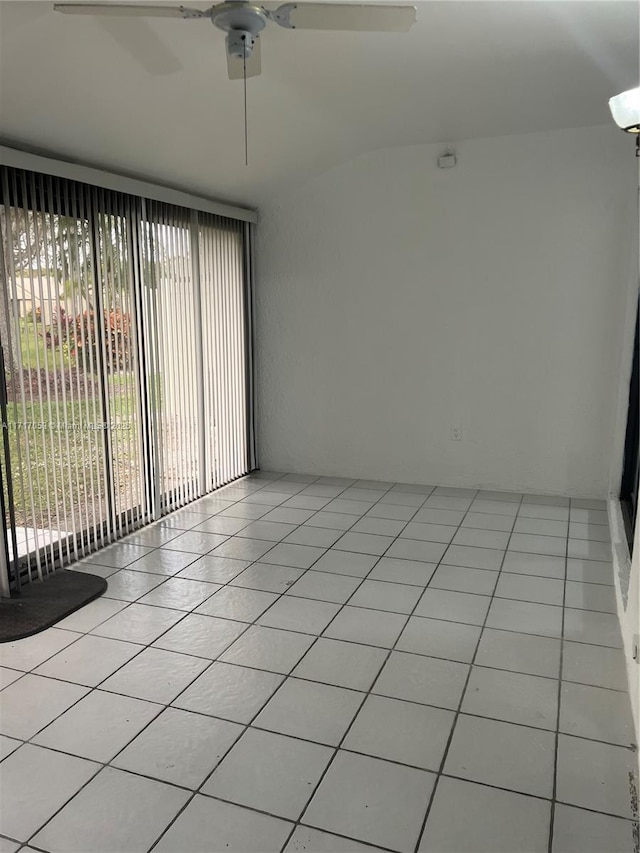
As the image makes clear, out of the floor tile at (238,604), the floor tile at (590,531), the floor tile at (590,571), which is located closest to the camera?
the floor tile at (238,604)

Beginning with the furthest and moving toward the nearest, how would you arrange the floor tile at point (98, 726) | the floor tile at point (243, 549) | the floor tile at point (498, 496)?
1. the floor tile at point (498, 496)
2. the floor tile at point (243, 549)
3. the floor tile at point (98, 726)

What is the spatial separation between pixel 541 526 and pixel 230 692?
243 centimetres

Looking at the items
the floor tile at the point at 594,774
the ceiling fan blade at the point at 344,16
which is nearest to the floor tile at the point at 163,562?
the floor tile at the point at 594,774

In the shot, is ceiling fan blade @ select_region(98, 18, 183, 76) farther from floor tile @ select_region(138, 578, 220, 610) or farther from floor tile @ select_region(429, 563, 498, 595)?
floor tile @ select_region(429, 563, 498, 595)

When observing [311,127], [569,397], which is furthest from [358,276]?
[569,397]

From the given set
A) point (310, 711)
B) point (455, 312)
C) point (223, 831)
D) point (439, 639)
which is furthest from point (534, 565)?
point (223, 831)

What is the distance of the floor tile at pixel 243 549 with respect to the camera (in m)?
3.56

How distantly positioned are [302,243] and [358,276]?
54cm

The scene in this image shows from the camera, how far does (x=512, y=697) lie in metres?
2.25

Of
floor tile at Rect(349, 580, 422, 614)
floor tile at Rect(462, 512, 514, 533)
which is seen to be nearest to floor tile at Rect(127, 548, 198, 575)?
floor tile at Rect(349, 580, 422, 614)

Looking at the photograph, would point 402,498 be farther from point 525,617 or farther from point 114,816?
point 114,816

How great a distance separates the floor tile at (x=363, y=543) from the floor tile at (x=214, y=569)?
0.60m

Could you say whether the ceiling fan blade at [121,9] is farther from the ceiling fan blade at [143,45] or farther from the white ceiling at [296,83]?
the ceiling fan blade at [143,45]

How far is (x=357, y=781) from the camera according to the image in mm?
1869
